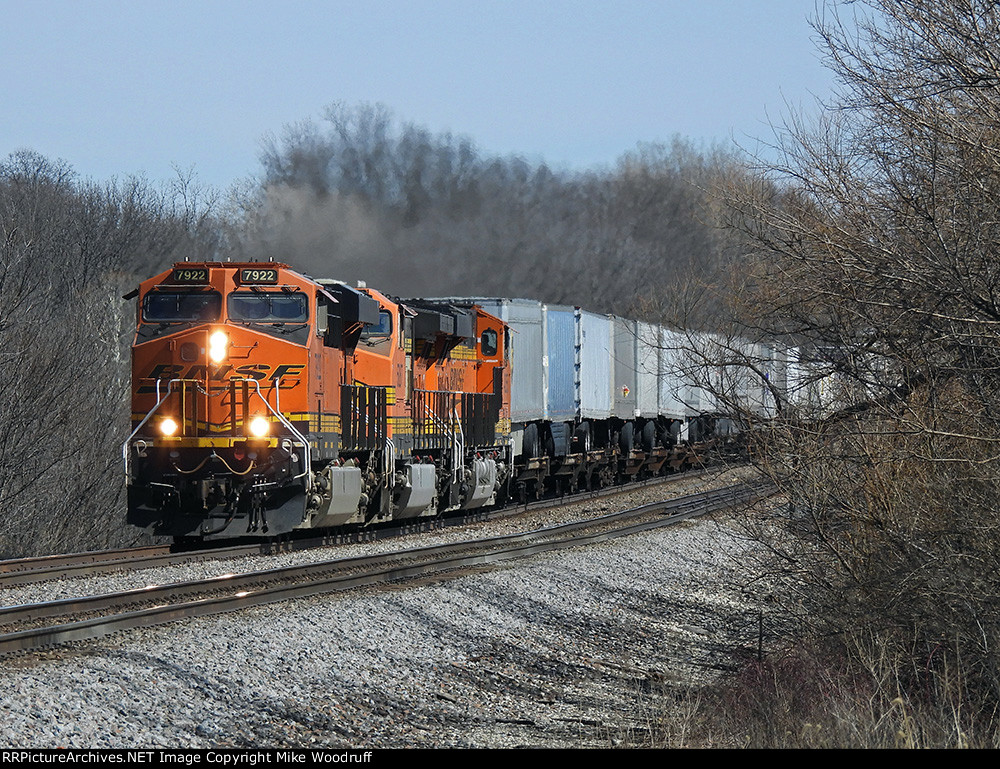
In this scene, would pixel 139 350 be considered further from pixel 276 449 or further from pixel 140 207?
pixel 140 207

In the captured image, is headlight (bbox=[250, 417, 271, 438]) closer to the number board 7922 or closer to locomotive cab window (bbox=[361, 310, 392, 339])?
the number board 7922

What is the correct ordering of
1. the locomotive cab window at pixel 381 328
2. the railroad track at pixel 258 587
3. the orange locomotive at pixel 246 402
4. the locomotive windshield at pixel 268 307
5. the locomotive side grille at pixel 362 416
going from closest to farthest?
the railroad track at pixel 258 587 < the orange locomotive at pixel 246 402 < the locomotive windshield at pixel 268 307 < the locomotive side grille at pixel 362 416 < the locomotive cab window at pixel 381 328

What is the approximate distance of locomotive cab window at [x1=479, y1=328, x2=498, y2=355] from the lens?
851 inches

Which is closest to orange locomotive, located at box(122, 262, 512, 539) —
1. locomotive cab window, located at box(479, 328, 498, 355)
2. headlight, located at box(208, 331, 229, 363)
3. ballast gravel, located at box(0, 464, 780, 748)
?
headlight, located at box(208, 331, 229, 363)

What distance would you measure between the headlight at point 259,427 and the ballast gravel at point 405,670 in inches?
125

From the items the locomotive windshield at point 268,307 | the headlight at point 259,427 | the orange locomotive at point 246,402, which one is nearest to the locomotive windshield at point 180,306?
the orange locomotive at point 246,402

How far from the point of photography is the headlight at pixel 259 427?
14.3m

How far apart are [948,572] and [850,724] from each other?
7.39 feet

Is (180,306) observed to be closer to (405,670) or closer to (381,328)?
(381,328)

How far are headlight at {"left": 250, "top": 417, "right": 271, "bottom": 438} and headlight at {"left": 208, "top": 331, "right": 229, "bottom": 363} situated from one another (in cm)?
87

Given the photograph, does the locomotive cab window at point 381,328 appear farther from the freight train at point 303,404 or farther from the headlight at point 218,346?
the headlight at point 218,346

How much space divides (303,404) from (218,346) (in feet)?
4.03

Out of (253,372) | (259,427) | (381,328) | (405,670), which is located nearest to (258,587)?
(259,427)

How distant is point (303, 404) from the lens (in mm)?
14516
